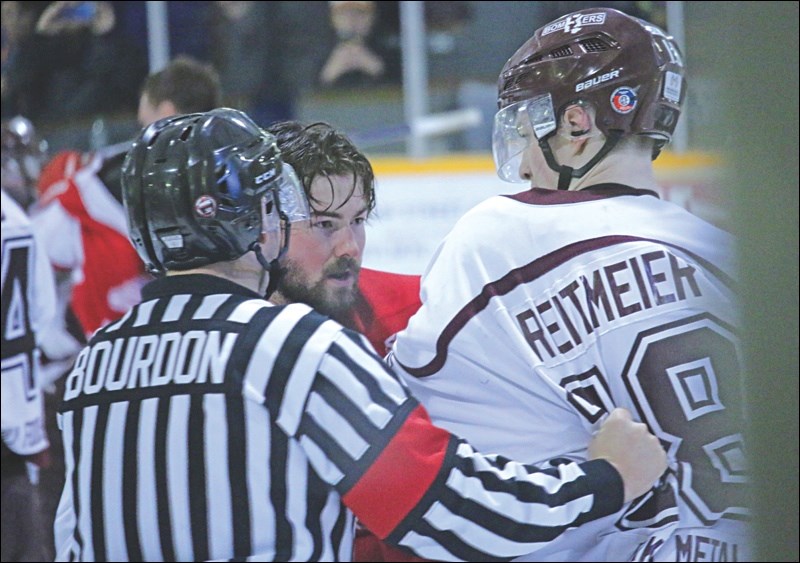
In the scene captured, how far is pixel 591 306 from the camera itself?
4.94 ft

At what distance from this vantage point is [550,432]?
5.16 feet

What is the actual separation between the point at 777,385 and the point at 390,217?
1.49 metres

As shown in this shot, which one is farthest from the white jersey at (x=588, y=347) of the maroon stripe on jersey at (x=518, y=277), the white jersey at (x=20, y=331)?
the white jersey at (x=20, y=331)

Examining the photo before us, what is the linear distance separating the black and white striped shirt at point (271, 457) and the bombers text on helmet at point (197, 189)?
0.04 meters

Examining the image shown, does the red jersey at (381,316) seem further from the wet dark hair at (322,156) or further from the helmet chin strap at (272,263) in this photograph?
the helmet chin strap at (272,263)

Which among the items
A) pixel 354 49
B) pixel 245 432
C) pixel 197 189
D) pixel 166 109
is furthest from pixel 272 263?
pixel 166 109

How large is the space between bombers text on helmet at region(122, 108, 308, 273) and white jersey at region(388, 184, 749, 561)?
11.8 inches

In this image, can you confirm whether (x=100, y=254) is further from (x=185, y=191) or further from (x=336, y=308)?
(x=185, y=191)

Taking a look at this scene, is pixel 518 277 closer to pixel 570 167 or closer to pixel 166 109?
pixel 570 167

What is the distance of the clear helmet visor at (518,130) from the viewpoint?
1578mm

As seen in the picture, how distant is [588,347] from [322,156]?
49cm

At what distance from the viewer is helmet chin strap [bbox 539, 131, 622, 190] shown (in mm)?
1550

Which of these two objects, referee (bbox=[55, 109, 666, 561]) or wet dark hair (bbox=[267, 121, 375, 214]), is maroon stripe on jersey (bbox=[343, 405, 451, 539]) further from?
wet dark hair (bbox=[267, 121, 375, 214])

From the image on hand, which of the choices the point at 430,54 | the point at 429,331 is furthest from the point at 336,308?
the point at 430,54
